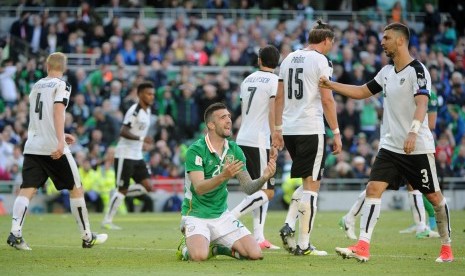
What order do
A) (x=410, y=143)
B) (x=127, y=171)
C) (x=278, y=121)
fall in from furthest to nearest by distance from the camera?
(x=127, y=171)
(x=278, y=121)
(x=410, y=143)

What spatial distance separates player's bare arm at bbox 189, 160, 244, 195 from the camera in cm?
1192

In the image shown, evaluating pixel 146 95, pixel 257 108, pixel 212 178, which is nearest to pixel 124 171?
pixel 146 95

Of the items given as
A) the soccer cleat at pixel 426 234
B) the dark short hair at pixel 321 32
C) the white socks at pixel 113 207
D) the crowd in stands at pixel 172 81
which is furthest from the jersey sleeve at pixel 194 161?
the crowd in stands at pixel 172 81

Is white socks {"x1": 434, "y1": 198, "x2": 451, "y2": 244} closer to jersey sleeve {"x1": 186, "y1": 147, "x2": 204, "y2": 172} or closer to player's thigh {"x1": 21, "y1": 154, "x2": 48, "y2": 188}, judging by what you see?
jersey sleeve {"x1": 186, "y1": 147, "x2": 204, "y2": 172}

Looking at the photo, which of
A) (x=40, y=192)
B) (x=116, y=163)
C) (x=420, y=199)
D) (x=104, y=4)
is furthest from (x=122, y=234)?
(x=104, y=4)

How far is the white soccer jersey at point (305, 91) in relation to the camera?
13672 millimetres

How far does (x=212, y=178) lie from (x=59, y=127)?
3014 millimetres

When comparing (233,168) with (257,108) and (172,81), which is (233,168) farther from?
(172,81)

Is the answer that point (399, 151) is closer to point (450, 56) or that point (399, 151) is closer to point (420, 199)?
point (420, 199)

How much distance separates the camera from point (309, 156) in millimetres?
13617

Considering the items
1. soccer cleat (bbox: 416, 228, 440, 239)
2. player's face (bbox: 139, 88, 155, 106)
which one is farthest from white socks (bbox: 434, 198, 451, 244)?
player's face (bbox: 139, 88, 155, 106)

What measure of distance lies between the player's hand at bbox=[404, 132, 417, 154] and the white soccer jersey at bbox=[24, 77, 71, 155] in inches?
191

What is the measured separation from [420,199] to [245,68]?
15.0 meters

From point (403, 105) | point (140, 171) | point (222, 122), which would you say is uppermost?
point (403, 105)
